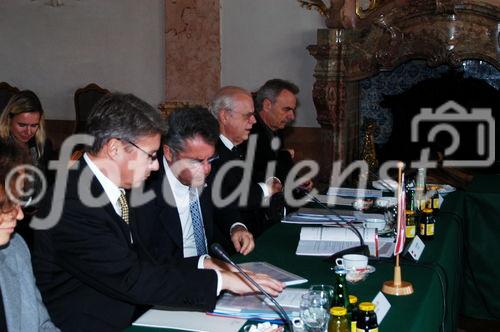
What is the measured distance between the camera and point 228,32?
758 cm

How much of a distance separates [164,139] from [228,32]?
4.76 metres

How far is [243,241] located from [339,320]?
1225mm

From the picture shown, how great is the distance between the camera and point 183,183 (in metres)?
3.04

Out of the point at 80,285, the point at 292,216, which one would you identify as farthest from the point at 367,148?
the point at 80,285

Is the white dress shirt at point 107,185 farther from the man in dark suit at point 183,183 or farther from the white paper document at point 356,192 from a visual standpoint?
the white paper document at point 356,192

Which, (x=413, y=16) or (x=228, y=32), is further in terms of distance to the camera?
(x=228, y=32)

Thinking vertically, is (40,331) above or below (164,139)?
below

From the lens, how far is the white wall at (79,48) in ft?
26.3

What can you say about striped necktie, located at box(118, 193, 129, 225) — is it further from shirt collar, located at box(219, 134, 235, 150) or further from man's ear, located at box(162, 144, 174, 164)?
shirt collar, located at box(219, 134, 235, 150)

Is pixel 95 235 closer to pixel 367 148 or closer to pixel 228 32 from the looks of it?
pixel 367 148

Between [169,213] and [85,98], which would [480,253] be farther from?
[85,98]

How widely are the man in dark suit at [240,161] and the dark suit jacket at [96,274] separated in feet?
4.98

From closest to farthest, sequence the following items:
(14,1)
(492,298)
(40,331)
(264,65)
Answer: (40,331) < (492,298) < (264,65) < (14,1)

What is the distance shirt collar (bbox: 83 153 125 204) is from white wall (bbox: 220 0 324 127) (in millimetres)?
5174
